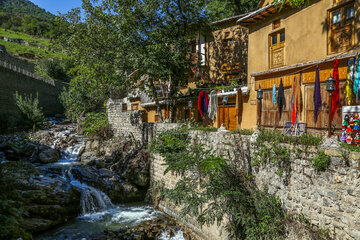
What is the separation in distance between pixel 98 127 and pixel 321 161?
1424cm

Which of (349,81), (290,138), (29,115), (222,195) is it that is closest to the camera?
(290,138)

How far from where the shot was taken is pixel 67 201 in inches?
343

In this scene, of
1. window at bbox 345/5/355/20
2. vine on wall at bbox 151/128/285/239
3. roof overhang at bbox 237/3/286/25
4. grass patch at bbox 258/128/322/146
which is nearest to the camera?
grass patch at bbox 258/128/322/146

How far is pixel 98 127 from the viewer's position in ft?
51.9

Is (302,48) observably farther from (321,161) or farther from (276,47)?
(321,161)

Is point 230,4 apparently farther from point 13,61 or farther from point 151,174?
point 13,61

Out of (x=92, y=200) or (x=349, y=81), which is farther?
(x=92, y=200)

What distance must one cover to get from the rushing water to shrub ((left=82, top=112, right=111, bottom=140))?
4.27 meters

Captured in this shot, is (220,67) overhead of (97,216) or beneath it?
overhead

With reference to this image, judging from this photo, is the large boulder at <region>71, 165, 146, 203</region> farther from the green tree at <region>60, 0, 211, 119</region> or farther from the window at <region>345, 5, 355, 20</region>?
the window at <region>345, 5, 355, 20</region>

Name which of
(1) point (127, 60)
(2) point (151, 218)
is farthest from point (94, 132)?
(2) point (151, 218)

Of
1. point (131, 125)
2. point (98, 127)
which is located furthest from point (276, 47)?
point (98, 127)

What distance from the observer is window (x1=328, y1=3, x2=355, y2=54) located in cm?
793

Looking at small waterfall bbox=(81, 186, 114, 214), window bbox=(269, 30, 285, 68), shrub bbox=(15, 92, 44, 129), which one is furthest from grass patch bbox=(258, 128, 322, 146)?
shrub bbox=(15, 92, 44, 129)
